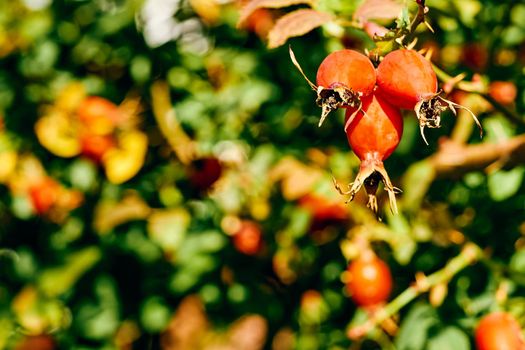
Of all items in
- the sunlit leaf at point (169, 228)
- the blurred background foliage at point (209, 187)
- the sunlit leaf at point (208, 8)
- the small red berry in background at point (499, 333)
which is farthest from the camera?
the sunlit leaf at point (208, 8)

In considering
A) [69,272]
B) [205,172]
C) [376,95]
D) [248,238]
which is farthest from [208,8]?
[376,95]

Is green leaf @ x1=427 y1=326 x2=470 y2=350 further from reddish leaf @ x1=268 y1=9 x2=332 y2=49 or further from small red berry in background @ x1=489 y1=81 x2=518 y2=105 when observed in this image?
reddish leaf @ x1=268 y1=9 x2=332 y2=49

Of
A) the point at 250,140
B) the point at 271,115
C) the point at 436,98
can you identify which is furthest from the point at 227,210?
the point at 436,98

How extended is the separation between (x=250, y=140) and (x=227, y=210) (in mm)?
259

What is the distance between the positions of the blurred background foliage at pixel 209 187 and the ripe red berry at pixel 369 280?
0.05 metres

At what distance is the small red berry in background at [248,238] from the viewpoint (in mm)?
1992

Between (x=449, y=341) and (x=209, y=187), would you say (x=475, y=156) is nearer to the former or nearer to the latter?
(x=449, y=341)

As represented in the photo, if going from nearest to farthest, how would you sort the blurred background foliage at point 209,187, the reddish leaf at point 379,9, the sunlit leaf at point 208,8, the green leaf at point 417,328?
the reddish leaf at point 379,9 → the green leaf at point 417,328 → the blurred background foliage at point 209,187 → the sunlit leaf at point 208,8

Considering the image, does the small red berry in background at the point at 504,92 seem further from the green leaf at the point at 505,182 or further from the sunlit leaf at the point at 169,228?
the sunlit leaf at the point at 169,228

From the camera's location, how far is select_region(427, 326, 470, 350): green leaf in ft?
4.38

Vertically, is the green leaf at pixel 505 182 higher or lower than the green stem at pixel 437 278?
higher

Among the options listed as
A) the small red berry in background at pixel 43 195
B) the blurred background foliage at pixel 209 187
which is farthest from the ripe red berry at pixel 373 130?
the small red berry in background at pixel 43 195

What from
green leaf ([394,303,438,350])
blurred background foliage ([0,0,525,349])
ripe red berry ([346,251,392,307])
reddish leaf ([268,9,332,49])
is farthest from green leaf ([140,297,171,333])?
reddish leaf ([268,9,332,49])

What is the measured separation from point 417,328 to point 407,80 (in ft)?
2.44
